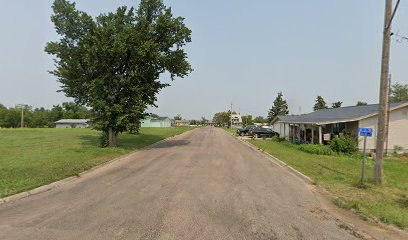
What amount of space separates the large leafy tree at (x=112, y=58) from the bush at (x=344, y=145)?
1426cm

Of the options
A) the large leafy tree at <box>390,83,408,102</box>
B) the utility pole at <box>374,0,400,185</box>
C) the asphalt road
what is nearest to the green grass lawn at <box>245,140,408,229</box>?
the utility pole at <box>374,0,400,185</box>

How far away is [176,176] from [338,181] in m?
6.09

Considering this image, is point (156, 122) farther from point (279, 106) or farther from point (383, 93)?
point (383, 93)

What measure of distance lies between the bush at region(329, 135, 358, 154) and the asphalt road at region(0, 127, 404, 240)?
12546 millimetres

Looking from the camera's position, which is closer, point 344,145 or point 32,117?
point 344,145

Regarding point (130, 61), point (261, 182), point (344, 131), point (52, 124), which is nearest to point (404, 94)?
point (344, 131)

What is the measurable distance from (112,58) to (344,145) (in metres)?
18.0

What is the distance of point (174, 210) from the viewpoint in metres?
7.74

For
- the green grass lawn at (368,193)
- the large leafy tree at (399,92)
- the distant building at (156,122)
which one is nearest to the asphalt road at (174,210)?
the green grass lawn at (368,193)

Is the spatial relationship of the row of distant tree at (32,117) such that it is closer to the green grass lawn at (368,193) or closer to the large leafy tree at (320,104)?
the large leafy tree at (320,104)

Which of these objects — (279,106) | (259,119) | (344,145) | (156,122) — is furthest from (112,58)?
(259,119)

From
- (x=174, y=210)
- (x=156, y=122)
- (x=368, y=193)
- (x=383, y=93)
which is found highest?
(x=383, y=93)

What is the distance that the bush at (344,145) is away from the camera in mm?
23625

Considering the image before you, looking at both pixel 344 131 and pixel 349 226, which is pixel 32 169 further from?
pixel 344 131
